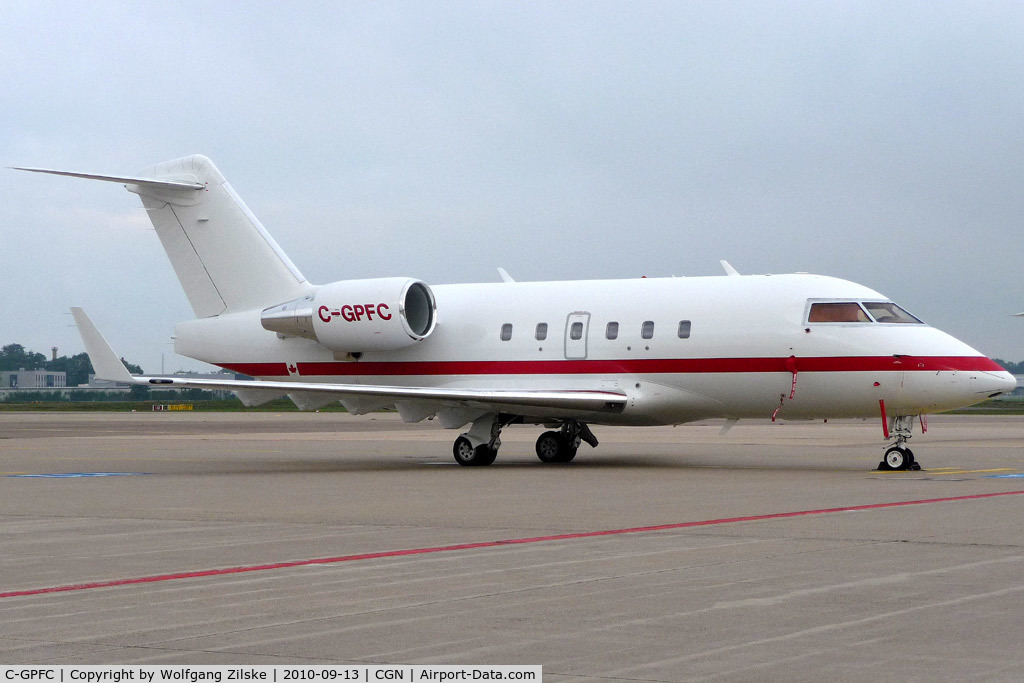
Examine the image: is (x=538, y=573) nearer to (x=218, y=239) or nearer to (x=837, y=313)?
(x=837, y=313)

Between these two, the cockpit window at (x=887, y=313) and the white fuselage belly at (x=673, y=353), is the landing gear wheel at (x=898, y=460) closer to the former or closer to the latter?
the white fuselage belly at (x=673, y=353)

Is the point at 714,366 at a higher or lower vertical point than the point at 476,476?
higher

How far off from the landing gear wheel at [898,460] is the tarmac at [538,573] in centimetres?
74

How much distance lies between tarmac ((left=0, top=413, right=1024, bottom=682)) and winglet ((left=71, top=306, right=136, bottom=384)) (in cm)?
255

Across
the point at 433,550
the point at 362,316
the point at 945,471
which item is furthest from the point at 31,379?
the point at 433,550

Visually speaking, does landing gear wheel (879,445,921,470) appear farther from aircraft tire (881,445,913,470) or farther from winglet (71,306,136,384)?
winglet (71,306,136,384)

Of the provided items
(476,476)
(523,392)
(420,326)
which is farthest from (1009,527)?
(420,326)

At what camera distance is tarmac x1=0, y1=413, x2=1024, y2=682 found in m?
6.69

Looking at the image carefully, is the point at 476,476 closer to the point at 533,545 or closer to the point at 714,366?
the point at 714,366

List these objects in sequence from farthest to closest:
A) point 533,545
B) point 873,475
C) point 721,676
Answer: point 873,475
point 533,545
point 721,676

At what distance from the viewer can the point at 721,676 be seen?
6117 mm

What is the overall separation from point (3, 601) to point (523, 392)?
15200mm

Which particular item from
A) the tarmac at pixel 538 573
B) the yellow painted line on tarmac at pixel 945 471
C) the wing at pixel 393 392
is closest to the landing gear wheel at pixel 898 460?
the yellow painted line on tarmac at pixel 945 471

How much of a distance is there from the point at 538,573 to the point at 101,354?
15544 mm
